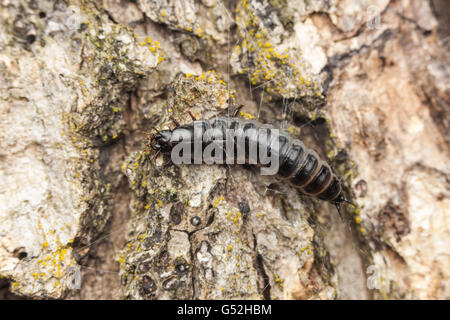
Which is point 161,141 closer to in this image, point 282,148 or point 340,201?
point 282,148

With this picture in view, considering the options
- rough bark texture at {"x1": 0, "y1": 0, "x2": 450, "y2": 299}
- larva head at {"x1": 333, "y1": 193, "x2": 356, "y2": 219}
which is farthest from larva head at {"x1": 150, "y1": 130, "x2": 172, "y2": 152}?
larva head at {"x1": 333, "y1": 193, "x2": 356, "y2": 219}

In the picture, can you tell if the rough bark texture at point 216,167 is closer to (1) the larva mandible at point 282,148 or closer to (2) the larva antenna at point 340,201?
(2) the larva antenna at point 340,201

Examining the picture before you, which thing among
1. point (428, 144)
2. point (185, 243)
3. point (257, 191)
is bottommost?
point (185, 243)

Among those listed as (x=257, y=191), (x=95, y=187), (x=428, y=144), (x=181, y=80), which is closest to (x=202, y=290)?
(x=257, y=191)

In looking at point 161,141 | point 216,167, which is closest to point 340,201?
point 216,167

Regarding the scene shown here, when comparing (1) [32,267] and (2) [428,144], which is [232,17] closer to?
(2) [428,144]

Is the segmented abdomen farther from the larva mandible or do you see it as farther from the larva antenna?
the larva antenna

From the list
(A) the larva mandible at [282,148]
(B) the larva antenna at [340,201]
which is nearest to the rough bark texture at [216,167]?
(B) the larva antenna at [340,201]
